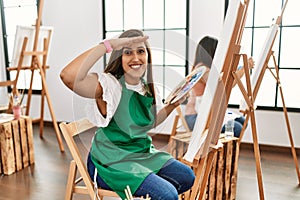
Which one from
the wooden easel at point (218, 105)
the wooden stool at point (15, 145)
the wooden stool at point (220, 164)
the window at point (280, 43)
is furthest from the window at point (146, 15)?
the wooden easel at point (218, 105)

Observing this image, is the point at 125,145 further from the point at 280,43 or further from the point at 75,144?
the point at 280,43

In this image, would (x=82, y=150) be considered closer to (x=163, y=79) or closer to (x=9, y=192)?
(x=163, y=79)

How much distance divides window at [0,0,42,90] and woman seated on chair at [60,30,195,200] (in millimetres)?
3128

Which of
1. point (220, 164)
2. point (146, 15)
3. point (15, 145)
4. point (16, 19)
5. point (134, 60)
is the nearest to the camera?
point (134, 60)

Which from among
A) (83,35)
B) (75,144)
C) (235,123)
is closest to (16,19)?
(83,35)

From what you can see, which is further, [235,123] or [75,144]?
[235,123]

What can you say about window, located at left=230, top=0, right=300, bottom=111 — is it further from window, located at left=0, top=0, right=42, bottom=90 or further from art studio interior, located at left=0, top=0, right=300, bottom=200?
window, located at left=0, top=0, right=42, bottom=90

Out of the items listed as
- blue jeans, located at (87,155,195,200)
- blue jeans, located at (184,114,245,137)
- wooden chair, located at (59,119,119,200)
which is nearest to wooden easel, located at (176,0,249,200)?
blue jeans, located at (87,155,195,200)

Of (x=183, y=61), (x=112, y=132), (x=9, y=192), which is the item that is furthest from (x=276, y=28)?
(x=9, y=192)

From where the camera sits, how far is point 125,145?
53.0 inches

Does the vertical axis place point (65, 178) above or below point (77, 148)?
below

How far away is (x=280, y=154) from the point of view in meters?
3.06

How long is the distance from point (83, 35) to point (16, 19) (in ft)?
4.10

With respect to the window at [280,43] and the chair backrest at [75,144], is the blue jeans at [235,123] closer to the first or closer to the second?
the window at [280,43]
